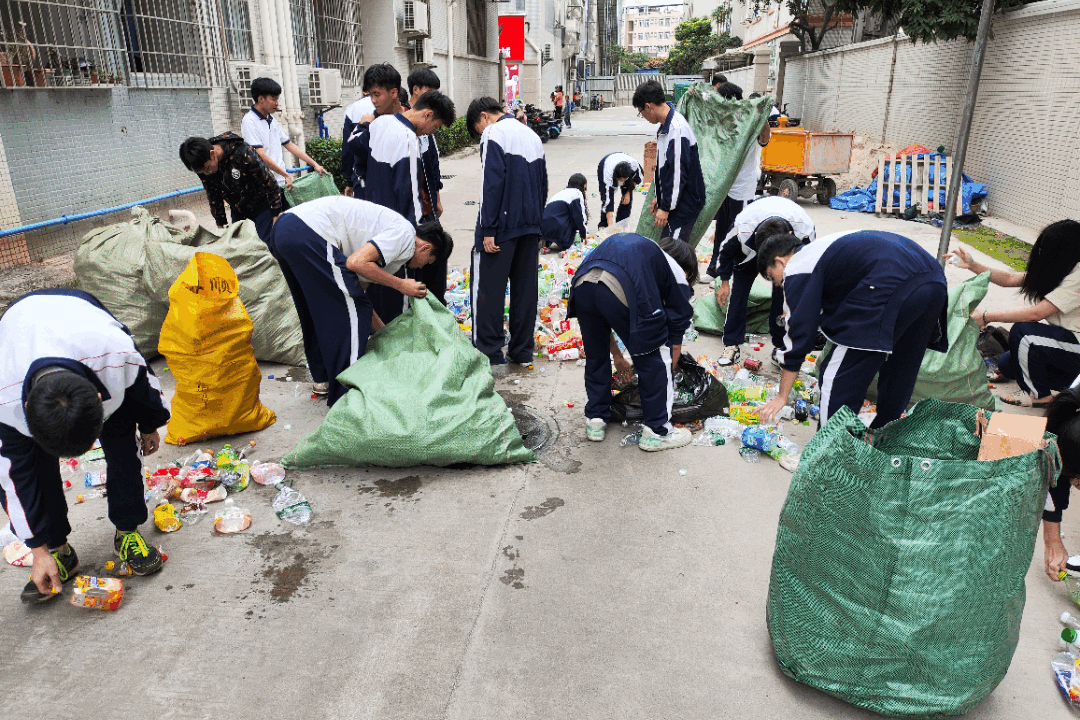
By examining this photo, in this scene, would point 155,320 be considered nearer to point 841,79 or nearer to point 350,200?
point 350,200

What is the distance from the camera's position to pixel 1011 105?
9.05 metres

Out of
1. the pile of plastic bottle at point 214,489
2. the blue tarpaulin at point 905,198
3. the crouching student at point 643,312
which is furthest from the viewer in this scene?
the blue tarpaulin at point 905,198

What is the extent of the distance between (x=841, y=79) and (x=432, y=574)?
16.9 meters

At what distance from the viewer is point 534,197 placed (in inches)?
170

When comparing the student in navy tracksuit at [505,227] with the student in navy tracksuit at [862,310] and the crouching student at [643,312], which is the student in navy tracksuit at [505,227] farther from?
the student in navy tracksuit at [862,310]

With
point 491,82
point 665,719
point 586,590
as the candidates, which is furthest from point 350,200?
point 491,82

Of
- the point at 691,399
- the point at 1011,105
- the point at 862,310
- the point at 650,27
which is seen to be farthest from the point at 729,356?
the point at 650,27

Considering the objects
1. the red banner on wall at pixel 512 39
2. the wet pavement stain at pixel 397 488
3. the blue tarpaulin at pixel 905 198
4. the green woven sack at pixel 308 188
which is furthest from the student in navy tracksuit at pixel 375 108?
the red banner on wall at pixel 512 39

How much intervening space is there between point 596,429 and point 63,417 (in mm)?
2379

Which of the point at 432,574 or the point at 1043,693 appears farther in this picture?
the point at 432,574

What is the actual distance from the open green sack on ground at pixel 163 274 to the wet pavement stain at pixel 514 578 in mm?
2577

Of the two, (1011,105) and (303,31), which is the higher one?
(303,31)

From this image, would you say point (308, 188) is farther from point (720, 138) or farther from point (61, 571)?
point (61, 571)

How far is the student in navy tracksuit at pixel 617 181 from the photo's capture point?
23.3ft
